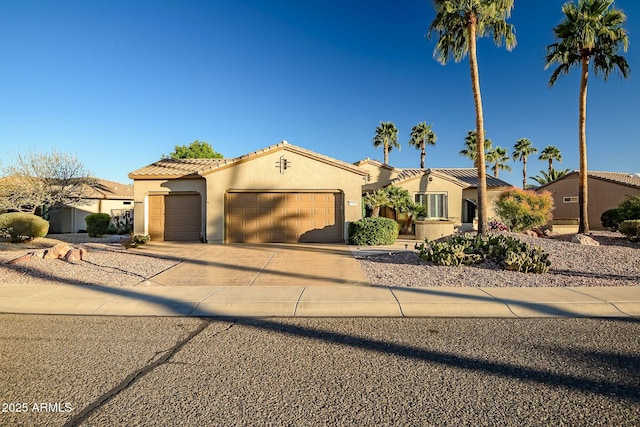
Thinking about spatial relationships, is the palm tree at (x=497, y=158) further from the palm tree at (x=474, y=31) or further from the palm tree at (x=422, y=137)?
the palm tree at (x=474, y=31)

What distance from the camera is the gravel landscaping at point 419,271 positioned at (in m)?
8.19

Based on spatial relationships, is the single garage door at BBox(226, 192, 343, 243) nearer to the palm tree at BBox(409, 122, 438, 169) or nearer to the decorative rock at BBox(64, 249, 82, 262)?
the decorative rock at BBox(64, 249, 82, 262)

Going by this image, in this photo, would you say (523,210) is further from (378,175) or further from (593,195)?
(593,195)

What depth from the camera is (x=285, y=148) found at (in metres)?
16.0

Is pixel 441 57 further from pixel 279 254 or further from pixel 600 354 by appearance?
pixel 600 354

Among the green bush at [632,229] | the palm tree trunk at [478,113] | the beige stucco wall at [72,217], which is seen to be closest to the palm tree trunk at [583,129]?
the green bush at [632,229]

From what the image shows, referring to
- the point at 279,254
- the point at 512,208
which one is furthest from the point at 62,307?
the point at 512,208

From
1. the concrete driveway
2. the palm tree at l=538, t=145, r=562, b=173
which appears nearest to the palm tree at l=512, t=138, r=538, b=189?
the palm tree at l=538, t=145, r=562, b=173

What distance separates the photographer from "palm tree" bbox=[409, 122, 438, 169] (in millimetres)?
39688

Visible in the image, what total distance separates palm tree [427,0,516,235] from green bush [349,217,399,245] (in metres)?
3.76

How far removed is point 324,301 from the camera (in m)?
6.51

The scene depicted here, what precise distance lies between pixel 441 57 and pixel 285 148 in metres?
7.97

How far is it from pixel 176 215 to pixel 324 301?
1263 centimetres

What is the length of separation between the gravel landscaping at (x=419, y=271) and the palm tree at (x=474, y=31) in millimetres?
3293
